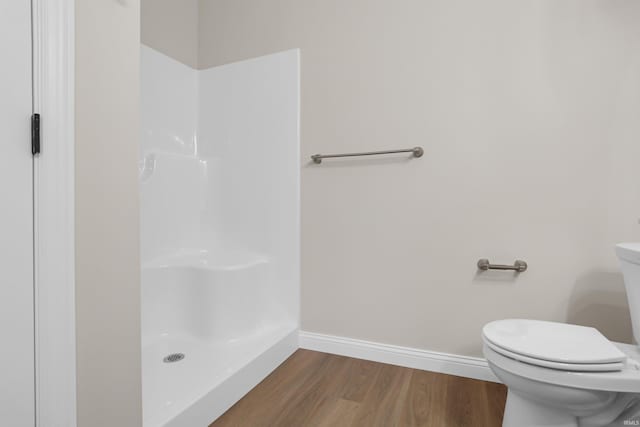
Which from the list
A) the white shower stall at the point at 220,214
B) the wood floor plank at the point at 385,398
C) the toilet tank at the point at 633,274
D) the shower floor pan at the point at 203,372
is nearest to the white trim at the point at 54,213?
the shower floor pan at the point at 203,372

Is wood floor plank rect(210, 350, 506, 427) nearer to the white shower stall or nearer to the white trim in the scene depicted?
the white shower stall

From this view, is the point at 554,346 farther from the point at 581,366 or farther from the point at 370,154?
the point at 370,154

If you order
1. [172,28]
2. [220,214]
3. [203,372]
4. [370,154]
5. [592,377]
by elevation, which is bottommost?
[203,372]

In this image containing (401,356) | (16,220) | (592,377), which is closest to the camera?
(16,220)

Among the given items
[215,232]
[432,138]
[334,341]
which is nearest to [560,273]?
[432,138]

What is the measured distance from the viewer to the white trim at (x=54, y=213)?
28.4 inches

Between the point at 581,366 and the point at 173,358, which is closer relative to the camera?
the point at 581,366

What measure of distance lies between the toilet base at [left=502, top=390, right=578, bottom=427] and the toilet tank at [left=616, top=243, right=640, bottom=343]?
1.27 ft

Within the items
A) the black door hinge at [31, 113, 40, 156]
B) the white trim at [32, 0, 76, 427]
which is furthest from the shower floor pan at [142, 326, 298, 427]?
the black door hinge at [31, 113, 40, 156]

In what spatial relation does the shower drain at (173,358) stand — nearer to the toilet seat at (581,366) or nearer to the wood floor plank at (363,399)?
the wood floor plank at (363,399)

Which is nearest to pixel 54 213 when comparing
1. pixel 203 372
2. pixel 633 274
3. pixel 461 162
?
pixel 203 372

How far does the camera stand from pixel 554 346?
1.03m

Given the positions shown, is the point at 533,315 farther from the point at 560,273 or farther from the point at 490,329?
the point at 490,329

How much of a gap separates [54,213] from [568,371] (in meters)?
1.37
